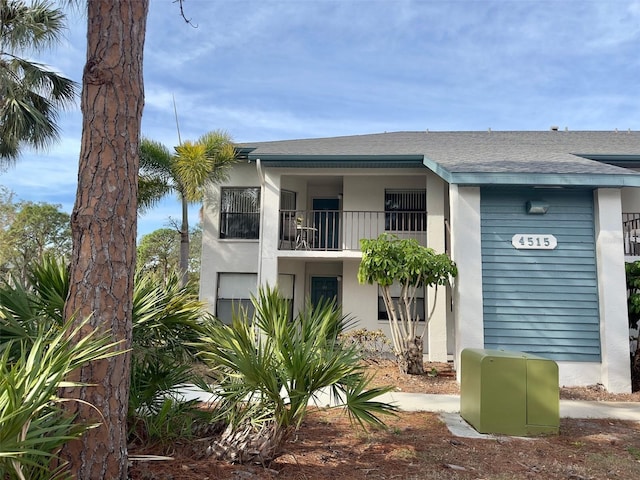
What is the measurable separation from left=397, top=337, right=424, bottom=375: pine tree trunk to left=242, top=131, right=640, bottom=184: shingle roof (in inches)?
143

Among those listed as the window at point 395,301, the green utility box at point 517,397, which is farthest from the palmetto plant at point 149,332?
the window at point 395,301

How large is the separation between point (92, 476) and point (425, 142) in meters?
13.0

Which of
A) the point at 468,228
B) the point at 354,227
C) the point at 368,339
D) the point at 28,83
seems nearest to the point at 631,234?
the point at 468,228

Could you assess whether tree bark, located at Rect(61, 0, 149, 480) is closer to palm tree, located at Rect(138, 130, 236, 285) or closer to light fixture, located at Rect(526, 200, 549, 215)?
light fixture, located at Rect(526, 200, 549, 215)

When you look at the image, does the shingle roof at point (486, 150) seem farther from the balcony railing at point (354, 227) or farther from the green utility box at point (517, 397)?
the green utility box at point (517, 397)

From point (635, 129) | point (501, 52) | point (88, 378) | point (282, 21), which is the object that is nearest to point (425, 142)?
point (501, 52)

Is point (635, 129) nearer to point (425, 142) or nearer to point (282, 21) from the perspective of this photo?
point (425, 142)

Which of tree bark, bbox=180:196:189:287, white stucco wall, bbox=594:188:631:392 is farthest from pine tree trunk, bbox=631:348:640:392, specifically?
tree bark, bbox=180:196:189:287

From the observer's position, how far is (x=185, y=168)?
13.0 meters

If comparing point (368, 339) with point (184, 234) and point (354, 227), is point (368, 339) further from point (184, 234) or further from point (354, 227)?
point (184, 234)

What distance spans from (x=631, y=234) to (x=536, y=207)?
13.4 feet

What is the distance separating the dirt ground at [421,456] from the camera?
13.0 feet

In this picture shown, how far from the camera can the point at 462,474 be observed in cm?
414

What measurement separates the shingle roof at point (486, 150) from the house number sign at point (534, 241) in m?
1.31
